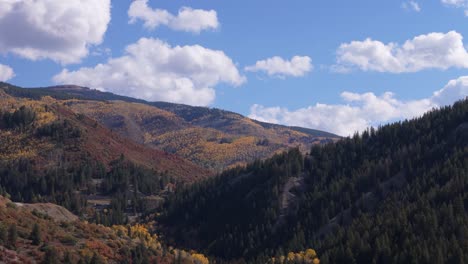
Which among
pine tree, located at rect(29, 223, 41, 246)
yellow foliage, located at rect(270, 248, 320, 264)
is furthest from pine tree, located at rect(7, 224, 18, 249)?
yellow foliage, located at rect(270, 248, 320, 264)

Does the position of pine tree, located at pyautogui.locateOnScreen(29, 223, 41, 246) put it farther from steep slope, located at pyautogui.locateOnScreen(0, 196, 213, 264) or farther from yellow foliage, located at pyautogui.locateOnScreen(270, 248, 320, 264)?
yellow foliage, located at pyautogui.locateOnScreen(270, 248, 320, 264)

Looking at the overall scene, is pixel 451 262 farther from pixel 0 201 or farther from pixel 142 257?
pixel 0 201

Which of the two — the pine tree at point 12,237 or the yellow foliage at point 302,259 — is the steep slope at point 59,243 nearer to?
the pine tree at point 12,237

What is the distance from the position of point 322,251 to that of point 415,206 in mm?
35588

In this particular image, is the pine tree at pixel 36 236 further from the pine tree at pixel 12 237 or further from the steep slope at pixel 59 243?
the pine tree at pixel 12 237

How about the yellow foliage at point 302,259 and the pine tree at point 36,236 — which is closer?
the pine tree at point 36,236

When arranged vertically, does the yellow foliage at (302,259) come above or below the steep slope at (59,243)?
below

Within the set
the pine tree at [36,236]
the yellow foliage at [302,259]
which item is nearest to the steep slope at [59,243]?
the pine tree at [36,236]

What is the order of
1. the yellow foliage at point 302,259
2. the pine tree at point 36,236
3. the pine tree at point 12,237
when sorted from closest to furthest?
the pine tree at point 12,237, the pine tree at point 36,236, the yellow foliage at point 302,259

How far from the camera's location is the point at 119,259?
14288 cm

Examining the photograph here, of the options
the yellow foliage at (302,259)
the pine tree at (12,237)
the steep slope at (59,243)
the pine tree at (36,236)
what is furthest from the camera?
the yellow foliage at (302,259)

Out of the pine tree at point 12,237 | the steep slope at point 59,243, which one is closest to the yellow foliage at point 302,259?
the steep slope at point 59,243

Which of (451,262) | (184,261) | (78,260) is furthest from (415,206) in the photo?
(78,260)

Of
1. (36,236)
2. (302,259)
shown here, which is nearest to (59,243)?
(36,236)
